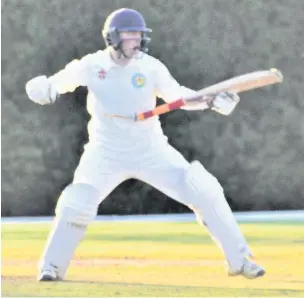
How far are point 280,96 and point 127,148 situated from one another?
408 centimetres

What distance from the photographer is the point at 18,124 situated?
10023mm

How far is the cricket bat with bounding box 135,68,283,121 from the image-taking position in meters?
5.95

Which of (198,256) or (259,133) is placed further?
(259,133)

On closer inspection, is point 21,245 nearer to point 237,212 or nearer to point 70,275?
point 70,275

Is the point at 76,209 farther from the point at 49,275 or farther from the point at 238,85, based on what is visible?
the point at 238,85

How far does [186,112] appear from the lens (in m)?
9.79

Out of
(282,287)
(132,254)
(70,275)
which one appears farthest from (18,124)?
(282,287)

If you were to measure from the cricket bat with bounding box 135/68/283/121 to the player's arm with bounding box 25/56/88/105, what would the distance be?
43cm

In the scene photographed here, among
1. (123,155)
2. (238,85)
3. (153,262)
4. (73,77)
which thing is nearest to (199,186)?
(123,155)

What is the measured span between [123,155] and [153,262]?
1.20m

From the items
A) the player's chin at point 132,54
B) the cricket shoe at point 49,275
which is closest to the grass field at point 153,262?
the cricket shoe at point 49,275

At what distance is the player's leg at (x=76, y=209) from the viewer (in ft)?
19.9

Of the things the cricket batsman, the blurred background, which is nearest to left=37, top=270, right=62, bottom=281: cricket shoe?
the cricket batsman

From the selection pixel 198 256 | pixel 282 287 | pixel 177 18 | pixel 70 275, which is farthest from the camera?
pixel 177 18
